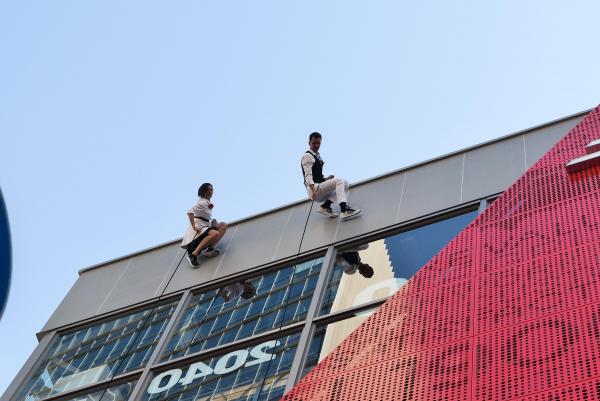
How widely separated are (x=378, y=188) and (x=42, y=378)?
5117mm

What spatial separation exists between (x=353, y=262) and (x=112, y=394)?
3.24 metres

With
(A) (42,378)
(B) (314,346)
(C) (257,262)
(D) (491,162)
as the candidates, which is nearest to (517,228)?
(B) (314,346)

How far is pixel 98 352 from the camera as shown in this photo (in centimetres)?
1126

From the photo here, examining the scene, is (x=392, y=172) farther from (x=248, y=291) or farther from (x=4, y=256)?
(x=4, y=256)

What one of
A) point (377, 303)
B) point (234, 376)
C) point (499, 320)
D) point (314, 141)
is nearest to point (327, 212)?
point (314, 141)

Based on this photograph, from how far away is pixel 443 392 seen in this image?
5953 millimetres

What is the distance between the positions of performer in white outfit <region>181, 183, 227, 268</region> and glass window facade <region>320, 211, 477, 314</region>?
2.18m

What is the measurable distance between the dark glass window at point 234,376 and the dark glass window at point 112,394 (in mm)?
313

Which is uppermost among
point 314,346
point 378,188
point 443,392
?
point 378,188

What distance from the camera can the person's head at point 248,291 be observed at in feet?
36.2

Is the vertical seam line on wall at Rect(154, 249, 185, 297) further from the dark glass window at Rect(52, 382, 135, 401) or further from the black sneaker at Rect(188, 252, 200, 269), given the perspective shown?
the dark glass window at Rect(52, 382, 135, 401)

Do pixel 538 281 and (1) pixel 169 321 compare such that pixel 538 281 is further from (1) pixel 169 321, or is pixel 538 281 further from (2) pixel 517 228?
(1) pixel 169 321

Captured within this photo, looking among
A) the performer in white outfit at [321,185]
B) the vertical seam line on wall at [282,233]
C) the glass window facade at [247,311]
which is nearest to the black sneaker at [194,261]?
the glass window facade at [247,311]

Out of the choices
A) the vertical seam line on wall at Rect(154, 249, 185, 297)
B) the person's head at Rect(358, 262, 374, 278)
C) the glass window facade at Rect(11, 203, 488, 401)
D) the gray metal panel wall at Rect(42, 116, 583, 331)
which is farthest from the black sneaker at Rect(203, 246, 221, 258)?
the person's head at Rect(358, 262, 374, 278)
